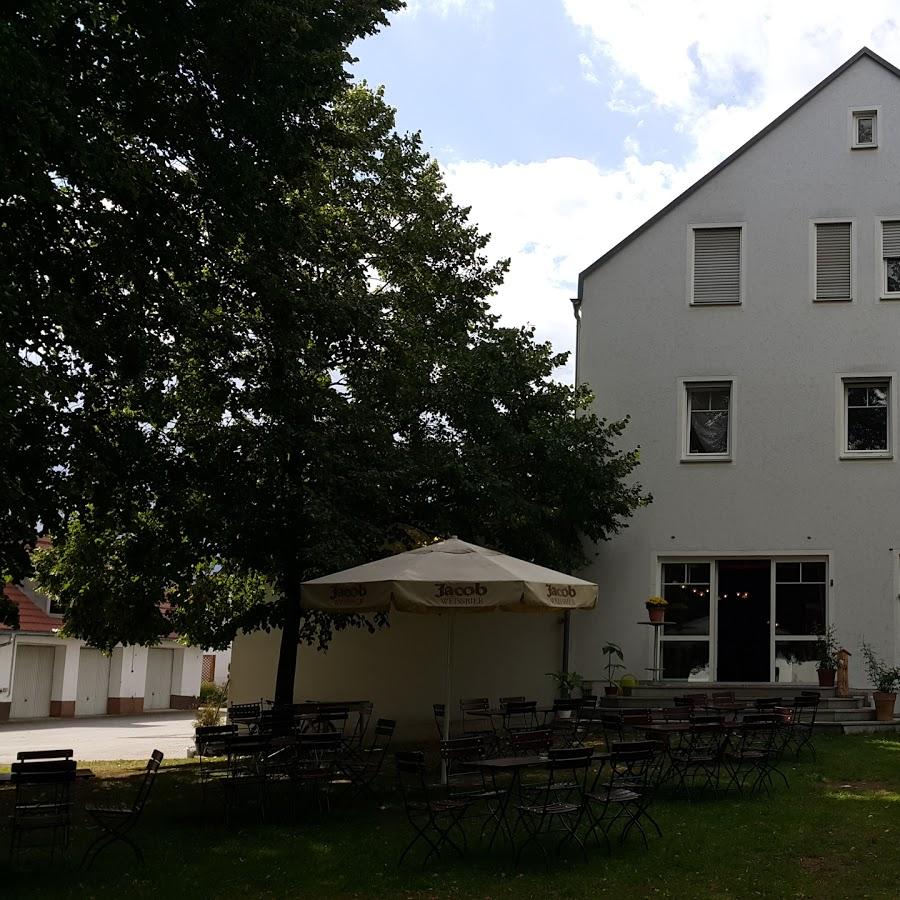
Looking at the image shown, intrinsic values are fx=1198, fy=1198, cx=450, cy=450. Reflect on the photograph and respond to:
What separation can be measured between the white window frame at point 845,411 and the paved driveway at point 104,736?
1300 centimetres

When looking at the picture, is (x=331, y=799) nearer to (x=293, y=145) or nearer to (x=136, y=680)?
(x=293, y=145)

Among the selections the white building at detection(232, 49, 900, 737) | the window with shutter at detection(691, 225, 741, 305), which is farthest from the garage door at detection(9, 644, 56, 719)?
the window with shutter at detection(691, 225, 741, 305)

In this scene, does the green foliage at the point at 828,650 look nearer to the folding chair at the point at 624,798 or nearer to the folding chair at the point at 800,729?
the folding chair at the point at 800,729

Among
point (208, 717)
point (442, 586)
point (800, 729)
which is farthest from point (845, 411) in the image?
point (208, 717)

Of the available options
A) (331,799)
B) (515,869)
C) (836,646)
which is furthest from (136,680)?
(515,869)

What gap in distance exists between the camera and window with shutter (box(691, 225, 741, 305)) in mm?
22484

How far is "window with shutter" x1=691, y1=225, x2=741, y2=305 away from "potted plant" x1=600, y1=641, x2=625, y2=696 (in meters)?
6.64

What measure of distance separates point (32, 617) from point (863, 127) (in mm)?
31399

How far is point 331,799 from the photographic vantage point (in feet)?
41.2

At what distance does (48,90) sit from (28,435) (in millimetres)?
4118

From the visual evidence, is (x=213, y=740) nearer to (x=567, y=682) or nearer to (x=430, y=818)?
(x=430, y=818)

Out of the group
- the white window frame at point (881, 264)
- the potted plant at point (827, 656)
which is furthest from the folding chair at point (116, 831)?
the white window frame at point (881, 264)

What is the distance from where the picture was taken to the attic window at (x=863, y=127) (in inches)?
876

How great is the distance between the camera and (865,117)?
73.4 ft
